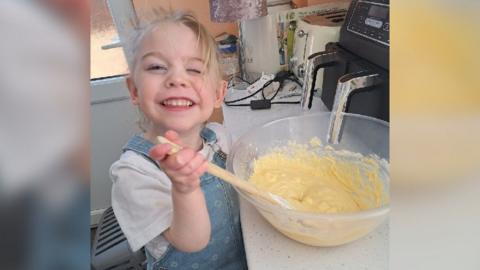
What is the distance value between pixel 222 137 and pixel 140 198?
10.1 inches

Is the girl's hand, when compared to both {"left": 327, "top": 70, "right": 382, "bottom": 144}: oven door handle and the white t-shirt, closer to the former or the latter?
the white t-shirt

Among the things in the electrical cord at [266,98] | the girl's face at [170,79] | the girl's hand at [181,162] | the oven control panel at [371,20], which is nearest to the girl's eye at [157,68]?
the girl's face at [170,79]

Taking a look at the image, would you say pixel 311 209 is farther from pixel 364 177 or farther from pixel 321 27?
pixel 321 27

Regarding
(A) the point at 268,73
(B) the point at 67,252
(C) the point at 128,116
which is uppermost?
(B) the point at 67,252

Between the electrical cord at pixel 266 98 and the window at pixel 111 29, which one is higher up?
the window at pixel 111 29

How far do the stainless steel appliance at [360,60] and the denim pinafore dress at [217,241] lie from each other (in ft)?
0.84

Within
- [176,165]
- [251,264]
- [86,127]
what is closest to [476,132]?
[86,127]

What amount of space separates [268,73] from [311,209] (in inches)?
28.8

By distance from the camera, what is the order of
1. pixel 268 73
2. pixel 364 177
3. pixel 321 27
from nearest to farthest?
pixel 364 177, pixel 321 27, pixel 268 73

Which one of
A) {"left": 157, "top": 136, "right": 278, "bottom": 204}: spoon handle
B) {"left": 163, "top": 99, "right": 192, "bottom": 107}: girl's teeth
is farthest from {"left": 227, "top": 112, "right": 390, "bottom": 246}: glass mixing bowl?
{"left": 163, "top": 99, "right": 192, "bottom": 107}: girl's teeth

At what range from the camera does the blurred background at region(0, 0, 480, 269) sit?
0.10 meters

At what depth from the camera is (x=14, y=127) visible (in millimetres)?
100

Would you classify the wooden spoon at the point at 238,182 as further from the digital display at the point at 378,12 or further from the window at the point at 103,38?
the digital display at the point at 378,12

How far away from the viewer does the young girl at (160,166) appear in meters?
0.49
